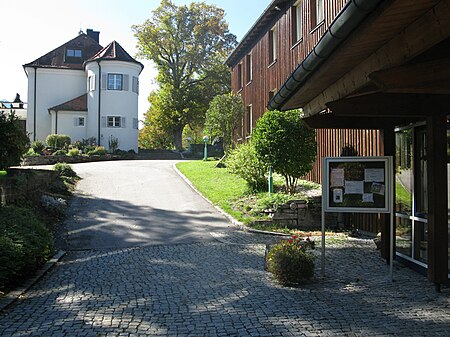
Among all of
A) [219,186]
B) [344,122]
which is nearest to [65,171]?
[219,186]

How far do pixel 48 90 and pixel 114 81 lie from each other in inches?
254

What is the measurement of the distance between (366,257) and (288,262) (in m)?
2.62

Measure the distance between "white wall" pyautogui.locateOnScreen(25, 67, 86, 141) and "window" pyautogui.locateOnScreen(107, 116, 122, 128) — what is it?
499 centimetres

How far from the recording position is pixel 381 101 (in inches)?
266

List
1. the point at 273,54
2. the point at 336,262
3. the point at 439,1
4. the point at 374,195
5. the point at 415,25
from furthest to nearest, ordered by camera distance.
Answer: the point at 273,54 < the point at 336,262 < the point at 374,195 < the point at 415,25 < the point at 439,1

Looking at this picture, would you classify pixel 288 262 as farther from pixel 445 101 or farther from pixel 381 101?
pixel 445 101

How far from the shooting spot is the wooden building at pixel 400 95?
422cm

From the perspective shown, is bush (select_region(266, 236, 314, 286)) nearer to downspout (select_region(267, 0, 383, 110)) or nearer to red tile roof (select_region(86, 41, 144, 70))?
downspout (select_region(267, 0, 383, 110))

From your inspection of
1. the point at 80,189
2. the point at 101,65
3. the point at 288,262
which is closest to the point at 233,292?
the point at 288,262

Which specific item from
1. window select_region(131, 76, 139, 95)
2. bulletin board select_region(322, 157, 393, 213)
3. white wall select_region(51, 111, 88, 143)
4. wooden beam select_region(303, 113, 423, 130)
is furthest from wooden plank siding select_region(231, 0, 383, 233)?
white wall select_region(51, 111, 88, 143)

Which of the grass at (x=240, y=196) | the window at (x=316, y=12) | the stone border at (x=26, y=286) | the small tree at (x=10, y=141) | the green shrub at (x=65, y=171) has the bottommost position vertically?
the stone border at (x=26, y=286)

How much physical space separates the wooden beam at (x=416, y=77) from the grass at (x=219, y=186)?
8.35 m

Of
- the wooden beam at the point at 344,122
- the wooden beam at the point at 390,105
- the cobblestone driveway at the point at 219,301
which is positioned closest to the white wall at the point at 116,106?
the cobblestone driveway at the point at 219,301

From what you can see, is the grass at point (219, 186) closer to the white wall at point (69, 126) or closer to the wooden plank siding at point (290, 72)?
the wooden plank siding at point (290, 72)
